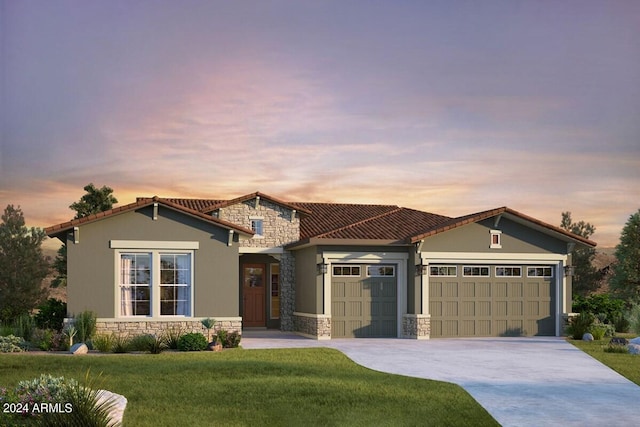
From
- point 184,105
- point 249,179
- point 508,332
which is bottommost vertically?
point 508,332

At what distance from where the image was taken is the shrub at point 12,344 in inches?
734

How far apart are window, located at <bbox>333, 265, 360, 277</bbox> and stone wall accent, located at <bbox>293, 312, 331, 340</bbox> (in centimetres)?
130

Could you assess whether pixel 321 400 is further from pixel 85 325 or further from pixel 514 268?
pixel 514 268

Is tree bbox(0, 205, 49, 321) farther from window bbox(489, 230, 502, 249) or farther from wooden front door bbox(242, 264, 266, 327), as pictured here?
window bbox(489, 230, 502, 249)

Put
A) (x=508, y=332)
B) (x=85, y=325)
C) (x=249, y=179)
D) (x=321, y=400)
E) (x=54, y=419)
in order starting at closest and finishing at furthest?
(x=54, y=419) → (x=321, y=400) → (x=85, y=325) → (x=508, y=332) → (x=249, y=179)

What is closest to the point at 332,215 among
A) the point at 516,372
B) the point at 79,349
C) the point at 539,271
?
the point at 539,271

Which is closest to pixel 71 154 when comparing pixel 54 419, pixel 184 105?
pixel 184 105

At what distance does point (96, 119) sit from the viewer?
2366 centimetres

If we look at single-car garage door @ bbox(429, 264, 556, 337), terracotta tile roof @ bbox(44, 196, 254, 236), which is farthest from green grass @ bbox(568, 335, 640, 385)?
terracotta tile roof @ bbox(44, 196, 254, 236)

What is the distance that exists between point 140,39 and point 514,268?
13.0 meters

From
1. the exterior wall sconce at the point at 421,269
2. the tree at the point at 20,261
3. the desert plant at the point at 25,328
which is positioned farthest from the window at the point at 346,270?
the tree at the point at 20,261

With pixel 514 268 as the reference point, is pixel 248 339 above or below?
below

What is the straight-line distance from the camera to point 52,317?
2220cm

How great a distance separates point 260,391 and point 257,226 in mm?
12886
